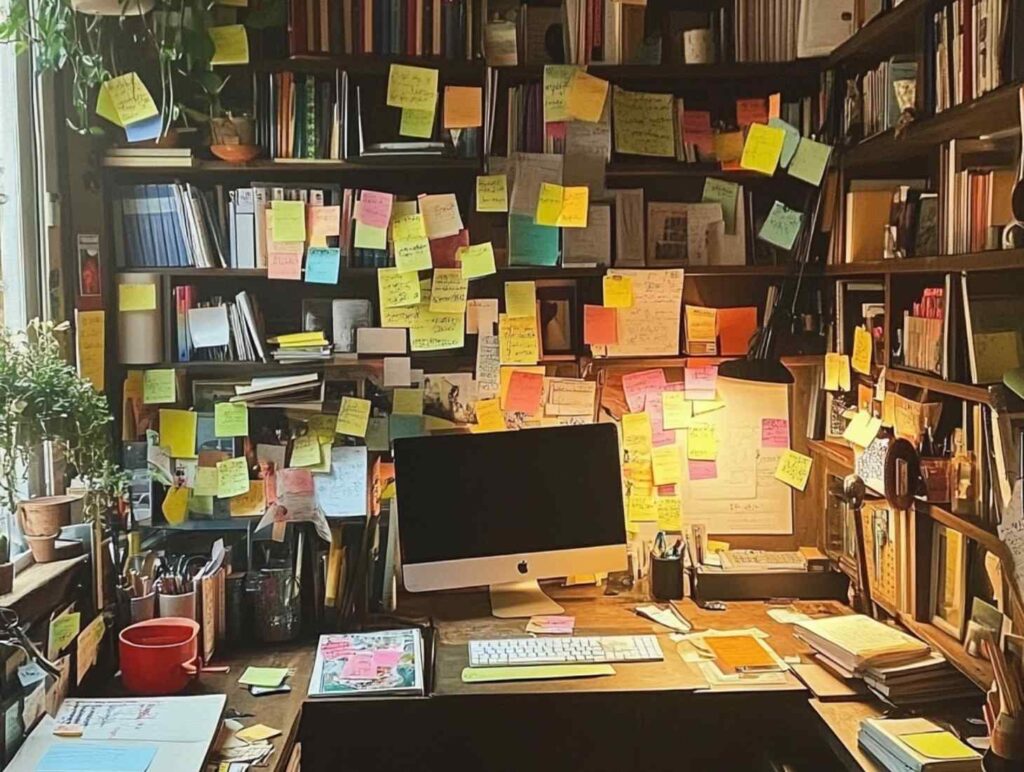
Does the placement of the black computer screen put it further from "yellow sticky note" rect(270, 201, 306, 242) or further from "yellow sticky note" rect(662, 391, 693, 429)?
"yellow sticky note" rect(270, 201, 306, 242)

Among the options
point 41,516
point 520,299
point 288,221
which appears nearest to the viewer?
point 41,516

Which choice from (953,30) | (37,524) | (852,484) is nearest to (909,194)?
(953,30)

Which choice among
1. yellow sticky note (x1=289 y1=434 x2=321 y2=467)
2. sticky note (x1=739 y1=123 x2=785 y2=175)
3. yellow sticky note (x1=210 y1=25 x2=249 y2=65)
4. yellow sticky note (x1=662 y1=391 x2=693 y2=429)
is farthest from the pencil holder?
yellow sticky note (x1=210 y1=25 x2=249 y2=65)

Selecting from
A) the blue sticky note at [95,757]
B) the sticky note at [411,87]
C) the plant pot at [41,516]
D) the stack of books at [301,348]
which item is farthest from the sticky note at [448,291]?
the blue sticky note at [95,757]

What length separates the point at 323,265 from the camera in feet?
9.34

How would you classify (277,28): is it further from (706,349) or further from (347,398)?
(706,349)

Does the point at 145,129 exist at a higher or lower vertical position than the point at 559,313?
higher

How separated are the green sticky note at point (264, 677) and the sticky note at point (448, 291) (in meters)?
1.01

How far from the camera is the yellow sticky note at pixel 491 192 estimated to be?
2889 mm

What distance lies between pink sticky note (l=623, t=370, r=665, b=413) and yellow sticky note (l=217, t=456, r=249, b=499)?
1.06 m

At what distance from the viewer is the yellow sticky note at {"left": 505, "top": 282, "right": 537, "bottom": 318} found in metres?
2.95

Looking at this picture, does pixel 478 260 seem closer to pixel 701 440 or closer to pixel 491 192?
pixel 491 192

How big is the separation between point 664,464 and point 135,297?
1.48 metres

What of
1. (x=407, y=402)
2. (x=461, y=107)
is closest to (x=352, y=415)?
(x=407, y=402)
